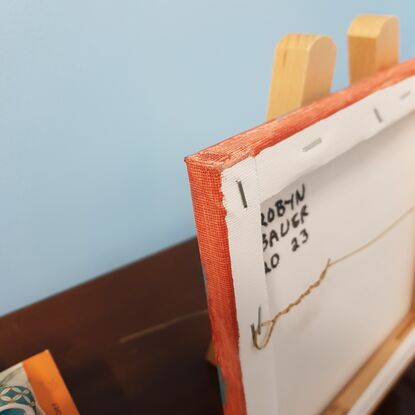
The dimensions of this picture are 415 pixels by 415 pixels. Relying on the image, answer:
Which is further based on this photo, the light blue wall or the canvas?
the light blue wall

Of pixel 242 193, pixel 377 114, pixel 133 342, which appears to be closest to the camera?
pixel 242 193

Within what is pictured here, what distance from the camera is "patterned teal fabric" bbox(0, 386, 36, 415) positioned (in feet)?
1.04

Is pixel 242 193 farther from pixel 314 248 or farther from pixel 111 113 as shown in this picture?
pixel 111 113

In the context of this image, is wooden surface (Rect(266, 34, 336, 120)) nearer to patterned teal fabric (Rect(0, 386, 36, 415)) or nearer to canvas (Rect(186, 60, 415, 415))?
canvas (Rect(186, 60, 415, 415))

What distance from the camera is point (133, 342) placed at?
522 mm

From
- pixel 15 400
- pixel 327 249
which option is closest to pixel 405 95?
→ pixel 327 249

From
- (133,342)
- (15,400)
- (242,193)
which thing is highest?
Answer: (242,193)

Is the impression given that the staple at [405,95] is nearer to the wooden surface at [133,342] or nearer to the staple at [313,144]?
the staple at [313,144]

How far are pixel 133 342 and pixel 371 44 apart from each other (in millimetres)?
403

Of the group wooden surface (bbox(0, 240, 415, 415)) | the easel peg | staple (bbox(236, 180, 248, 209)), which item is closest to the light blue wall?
wooden surface (bbox(0, 240, 415, 415))

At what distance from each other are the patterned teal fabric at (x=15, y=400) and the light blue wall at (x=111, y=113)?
0.17 m

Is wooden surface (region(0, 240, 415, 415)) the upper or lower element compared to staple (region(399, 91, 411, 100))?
lower

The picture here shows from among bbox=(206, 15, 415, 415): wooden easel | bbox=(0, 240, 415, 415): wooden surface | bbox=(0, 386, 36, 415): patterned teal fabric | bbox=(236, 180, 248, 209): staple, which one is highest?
bbox=(206, 15, 415, 415): wooden easel

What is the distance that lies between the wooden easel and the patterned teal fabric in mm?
217
